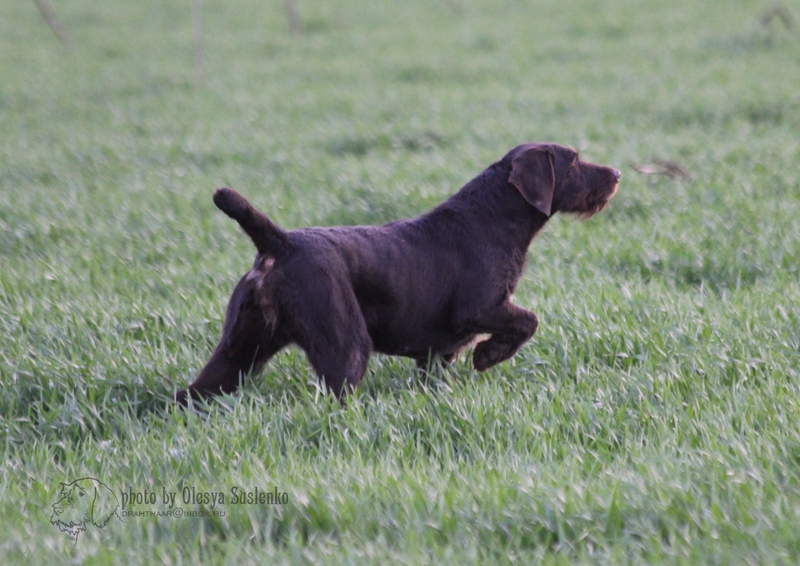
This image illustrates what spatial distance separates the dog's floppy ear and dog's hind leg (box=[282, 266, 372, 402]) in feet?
3.36

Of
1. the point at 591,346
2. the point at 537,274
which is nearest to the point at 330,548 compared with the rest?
the point at 591,346

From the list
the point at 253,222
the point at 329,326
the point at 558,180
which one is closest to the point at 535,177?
the point at 558,180

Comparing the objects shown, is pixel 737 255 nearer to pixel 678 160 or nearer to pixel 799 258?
pixel 799 258

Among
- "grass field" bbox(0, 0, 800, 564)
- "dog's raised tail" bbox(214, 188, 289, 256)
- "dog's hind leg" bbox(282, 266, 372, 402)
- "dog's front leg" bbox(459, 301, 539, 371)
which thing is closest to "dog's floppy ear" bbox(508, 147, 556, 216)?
"dog's front leg" bbox(459, 301, 539, 371)

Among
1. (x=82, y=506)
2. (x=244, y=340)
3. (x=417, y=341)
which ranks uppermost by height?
(x=244, y=340)

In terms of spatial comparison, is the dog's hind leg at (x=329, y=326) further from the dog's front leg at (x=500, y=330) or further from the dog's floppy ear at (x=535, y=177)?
the dog's floppy ear at (x=535, y=177)

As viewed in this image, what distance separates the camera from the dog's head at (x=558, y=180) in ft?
13.9

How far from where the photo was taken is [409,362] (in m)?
4.50

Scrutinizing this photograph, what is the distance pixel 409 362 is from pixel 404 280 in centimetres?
74

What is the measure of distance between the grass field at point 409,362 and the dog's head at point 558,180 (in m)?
0.52

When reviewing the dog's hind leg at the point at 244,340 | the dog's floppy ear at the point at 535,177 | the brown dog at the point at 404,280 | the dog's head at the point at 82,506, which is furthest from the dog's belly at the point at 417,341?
the dog's head at the point at 82,506

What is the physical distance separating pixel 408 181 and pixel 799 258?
2.98 meters

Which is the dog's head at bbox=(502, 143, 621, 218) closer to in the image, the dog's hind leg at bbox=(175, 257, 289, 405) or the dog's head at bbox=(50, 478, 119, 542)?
the dog's hind leg at bbox=(175, 257, 289, 405)

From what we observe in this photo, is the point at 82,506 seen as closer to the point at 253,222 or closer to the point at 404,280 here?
the point at 253,222
